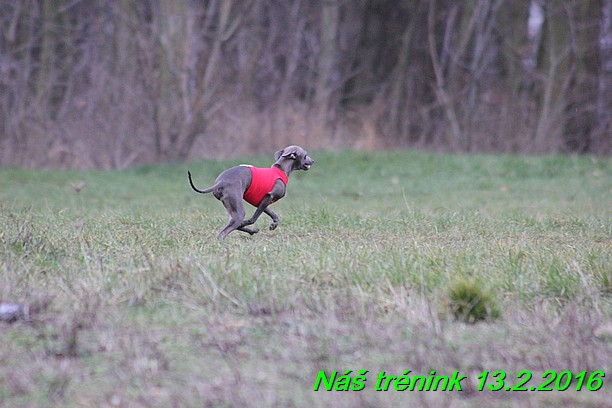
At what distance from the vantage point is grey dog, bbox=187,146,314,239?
21.6ft

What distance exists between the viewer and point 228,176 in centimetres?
659

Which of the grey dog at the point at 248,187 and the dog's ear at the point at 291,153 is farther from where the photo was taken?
the dog's ear at the point at 291,153

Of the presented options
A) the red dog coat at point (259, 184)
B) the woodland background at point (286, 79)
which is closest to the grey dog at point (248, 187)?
the red dog coat at point (259, 184)

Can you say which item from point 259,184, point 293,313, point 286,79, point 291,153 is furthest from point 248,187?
point 286,79

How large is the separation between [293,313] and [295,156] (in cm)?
291

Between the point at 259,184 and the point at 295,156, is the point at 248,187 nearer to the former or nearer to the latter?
the point at 259,184

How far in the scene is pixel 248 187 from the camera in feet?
22.2

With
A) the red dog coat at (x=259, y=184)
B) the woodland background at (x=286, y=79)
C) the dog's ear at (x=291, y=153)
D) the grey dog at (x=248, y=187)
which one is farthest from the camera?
the woodland background at (x=286, y=79)

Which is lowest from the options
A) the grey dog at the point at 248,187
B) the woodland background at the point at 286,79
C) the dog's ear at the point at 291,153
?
the woodland background at the point at 286,79

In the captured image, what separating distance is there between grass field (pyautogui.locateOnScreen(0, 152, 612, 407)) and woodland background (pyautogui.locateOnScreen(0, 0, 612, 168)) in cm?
1056

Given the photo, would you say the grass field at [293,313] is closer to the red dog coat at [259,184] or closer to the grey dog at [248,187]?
the grey dog at [248,187]

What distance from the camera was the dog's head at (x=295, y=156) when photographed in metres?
7.14

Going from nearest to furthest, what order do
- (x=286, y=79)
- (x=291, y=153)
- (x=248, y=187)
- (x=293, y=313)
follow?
(x=293, y=313)
(x=248, y=187)
(x=291, y=153)
(x=286, y=79)

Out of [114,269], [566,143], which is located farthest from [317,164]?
[114,269]
